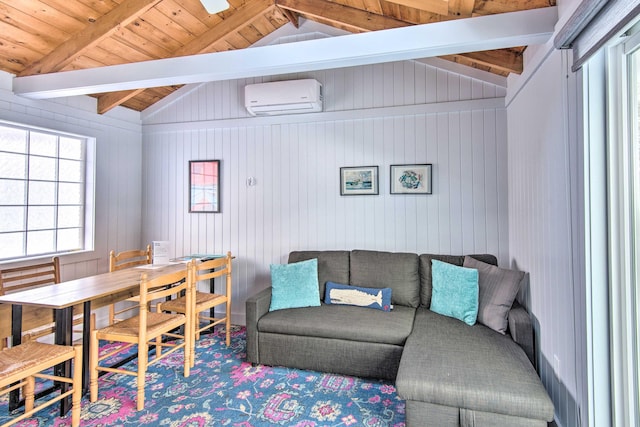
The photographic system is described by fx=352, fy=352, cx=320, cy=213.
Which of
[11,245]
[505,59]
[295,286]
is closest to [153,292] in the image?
[295,286]

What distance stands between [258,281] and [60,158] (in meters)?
2.46

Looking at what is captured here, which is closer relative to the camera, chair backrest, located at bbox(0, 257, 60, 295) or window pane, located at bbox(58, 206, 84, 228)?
chair backrest, located at bbox(0, 257, 60, 295)

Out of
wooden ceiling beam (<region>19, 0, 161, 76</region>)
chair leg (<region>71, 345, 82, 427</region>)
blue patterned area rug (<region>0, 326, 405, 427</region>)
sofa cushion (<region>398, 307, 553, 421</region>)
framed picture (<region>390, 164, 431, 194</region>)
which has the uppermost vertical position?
wooden ceiling beam (<region>19, 0, 161, 76</region>)

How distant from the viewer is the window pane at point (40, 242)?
3383mm

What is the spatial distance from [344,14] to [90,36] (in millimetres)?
2180

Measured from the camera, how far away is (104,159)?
13.4 ft

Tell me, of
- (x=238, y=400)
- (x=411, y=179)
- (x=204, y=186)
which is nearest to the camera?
(x=238, y=400)

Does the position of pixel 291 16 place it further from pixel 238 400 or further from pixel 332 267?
pixel 238 400

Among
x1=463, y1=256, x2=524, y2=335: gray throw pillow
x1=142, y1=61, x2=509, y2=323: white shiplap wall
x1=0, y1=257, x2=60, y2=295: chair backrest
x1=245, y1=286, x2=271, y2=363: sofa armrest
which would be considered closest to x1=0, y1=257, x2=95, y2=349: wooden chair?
x1=0, y1=257, x2=60, y2=295: chair backrest

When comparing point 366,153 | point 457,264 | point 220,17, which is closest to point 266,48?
point 220,17

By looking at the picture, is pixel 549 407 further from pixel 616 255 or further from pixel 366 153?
pixel 366 153

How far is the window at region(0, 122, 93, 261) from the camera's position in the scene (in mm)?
3197

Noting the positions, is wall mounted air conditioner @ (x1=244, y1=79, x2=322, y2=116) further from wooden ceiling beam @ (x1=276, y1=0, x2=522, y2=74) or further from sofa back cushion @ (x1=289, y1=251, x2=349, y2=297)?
sofa back cushion @ (x1=289, y1=251, x2=349, y2=297)

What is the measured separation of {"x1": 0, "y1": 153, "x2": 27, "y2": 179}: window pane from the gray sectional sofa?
97.5 inches
